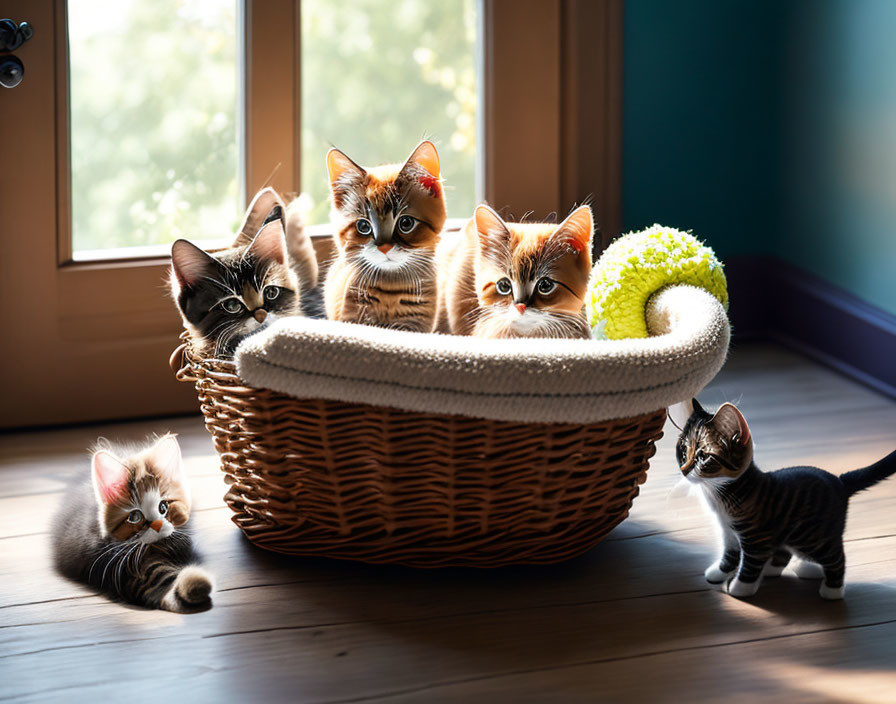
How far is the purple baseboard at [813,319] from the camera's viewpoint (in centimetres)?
214

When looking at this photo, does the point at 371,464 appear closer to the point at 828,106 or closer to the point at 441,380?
the point at 441,380

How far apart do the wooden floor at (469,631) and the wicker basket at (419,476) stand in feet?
0.17

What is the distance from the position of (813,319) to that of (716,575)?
3.51ft

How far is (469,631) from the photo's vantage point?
4.19ft

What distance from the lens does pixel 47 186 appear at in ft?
6.16

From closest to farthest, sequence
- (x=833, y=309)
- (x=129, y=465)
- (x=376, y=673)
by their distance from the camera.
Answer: (x=376, y=673)
(x=129, y=465)
(x=833, y=309)

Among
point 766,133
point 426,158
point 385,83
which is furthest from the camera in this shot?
point 766,133

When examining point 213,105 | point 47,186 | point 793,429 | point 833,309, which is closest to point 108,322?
point 47,186

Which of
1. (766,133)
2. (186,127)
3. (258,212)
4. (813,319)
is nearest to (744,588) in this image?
(258,212)

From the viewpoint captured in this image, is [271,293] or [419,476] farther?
[271,293]

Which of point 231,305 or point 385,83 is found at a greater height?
point 385,83

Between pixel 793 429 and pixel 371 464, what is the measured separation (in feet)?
2.98

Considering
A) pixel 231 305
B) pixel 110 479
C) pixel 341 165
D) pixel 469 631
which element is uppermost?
pixel 341 165

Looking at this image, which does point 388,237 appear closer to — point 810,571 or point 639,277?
point 639,277
